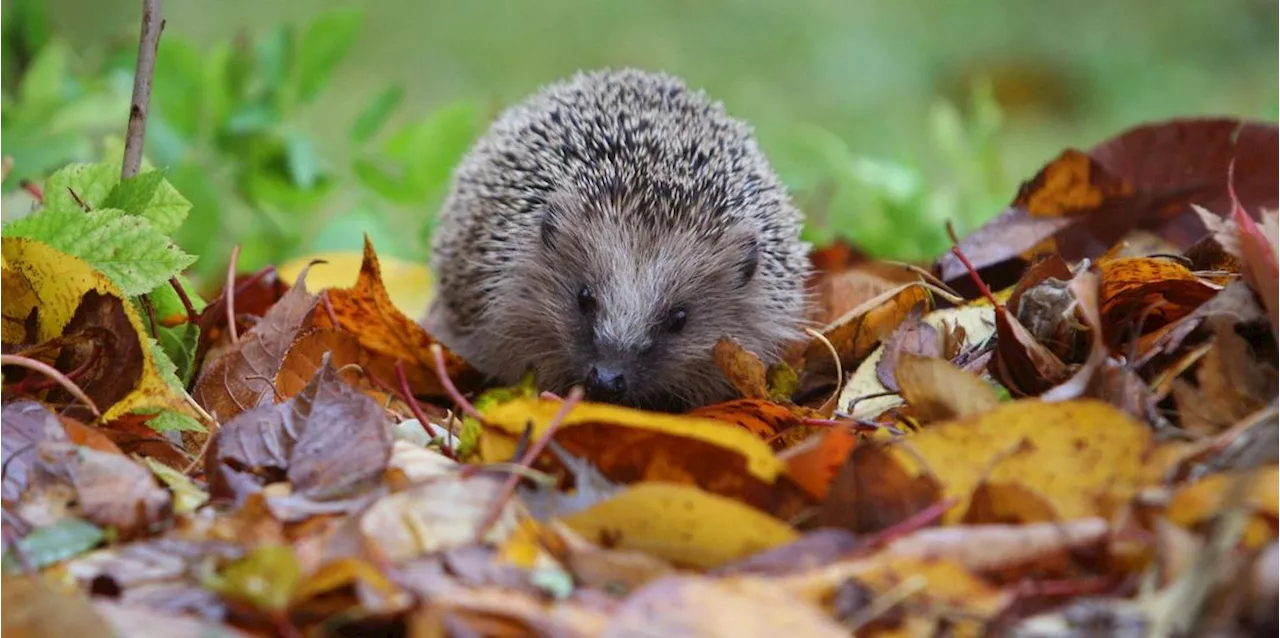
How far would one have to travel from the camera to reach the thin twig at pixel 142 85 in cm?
220

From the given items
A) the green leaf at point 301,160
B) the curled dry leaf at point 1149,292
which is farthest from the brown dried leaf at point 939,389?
the green leaf at point 301,160

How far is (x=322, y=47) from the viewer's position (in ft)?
12.1

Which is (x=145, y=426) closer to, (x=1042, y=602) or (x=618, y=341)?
(x=618, y=341)

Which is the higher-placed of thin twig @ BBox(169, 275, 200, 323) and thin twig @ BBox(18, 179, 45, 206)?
thin twig @ BBox(18, 179, 45, 206)

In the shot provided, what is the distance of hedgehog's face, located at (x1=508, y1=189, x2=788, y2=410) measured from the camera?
280cm

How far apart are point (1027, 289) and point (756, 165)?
3.60 feet

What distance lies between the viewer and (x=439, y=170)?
3.84 meters

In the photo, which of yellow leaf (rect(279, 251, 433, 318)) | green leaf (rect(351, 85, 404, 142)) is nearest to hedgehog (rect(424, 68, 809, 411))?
yellow leaf (rect(279, 251, 433, 318))

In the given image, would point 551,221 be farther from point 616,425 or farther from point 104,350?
point 616,425

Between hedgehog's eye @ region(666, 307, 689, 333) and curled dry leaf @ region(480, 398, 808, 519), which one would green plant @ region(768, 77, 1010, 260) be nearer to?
hedgehog's eye @ region(666, 307, 689, 333)

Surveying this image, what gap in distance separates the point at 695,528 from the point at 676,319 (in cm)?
147

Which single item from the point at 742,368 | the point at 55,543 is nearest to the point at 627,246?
the point at 742,368

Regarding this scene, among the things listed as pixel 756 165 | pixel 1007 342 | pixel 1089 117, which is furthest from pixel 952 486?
pixel 1089 117

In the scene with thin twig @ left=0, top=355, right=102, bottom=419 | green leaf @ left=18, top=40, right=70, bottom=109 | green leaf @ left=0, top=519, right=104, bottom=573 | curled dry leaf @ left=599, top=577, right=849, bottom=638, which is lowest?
curled dry leaf @ left=599, top=577, right=849, bottom=638
